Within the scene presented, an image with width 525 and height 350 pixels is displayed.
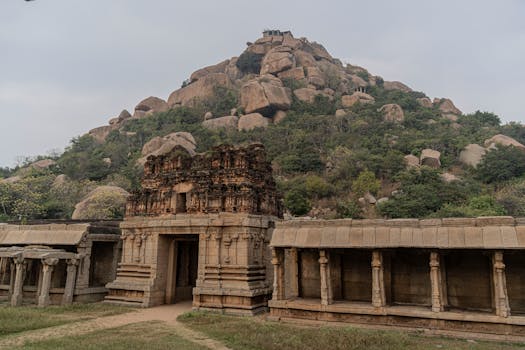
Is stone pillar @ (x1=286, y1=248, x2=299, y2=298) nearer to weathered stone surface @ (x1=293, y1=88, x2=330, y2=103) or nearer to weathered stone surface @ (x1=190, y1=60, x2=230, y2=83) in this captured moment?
weathered stone surface @ (x1=293, y1=88, x2=330, y2=103)

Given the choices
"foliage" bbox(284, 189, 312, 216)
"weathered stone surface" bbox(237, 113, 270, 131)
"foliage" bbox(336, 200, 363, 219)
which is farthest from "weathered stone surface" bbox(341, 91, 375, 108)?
"foliage" bbox(284, 189, 312, 216)

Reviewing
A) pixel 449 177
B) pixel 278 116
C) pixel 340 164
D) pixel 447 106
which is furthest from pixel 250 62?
pixel 449 177

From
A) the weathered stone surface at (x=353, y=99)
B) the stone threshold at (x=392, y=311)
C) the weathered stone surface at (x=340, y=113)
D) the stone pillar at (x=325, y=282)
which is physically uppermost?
the weathered stone surface at (x=353, y=99)

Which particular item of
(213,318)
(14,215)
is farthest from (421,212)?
(14,215)

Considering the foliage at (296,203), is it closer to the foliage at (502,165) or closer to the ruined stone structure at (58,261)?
the foliage at (502,165)

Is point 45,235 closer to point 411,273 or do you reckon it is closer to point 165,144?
point 411,273

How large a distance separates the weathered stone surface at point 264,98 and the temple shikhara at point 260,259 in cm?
4978

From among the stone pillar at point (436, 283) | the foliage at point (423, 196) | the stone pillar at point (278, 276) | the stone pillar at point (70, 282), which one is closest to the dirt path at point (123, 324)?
the stone pillar at point (278, 276)

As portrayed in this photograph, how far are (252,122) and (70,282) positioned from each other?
2012 inches

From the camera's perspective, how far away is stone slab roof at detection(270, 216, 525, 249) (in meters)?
9.64

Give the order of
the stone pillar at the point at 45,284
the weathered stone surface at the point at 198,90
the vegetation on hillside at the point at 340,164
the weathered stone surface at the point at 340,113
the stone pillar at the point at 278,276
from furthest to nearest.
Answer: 1. the weathered stone surface at the point at 198,90
2. the weathered stone surface at the point at 340,113
3. the vegetation on hillside at the point at 340,164
4. the stone pillar at the point at 45,284
5. the stone pillar at the point at 278,276

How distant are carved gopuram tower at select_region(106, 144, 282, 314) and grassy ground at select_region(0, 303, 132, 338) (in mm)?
1271

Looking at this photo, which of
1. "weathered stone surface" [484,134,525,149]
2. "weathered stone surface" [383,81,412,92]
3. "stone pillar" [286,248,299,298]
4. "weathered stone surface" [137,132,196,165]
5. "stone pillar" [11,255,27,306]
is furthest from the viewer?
"weathered stone surface" [383,81,412,92]

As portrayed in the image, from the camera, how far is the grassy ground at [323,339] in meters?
8.55
